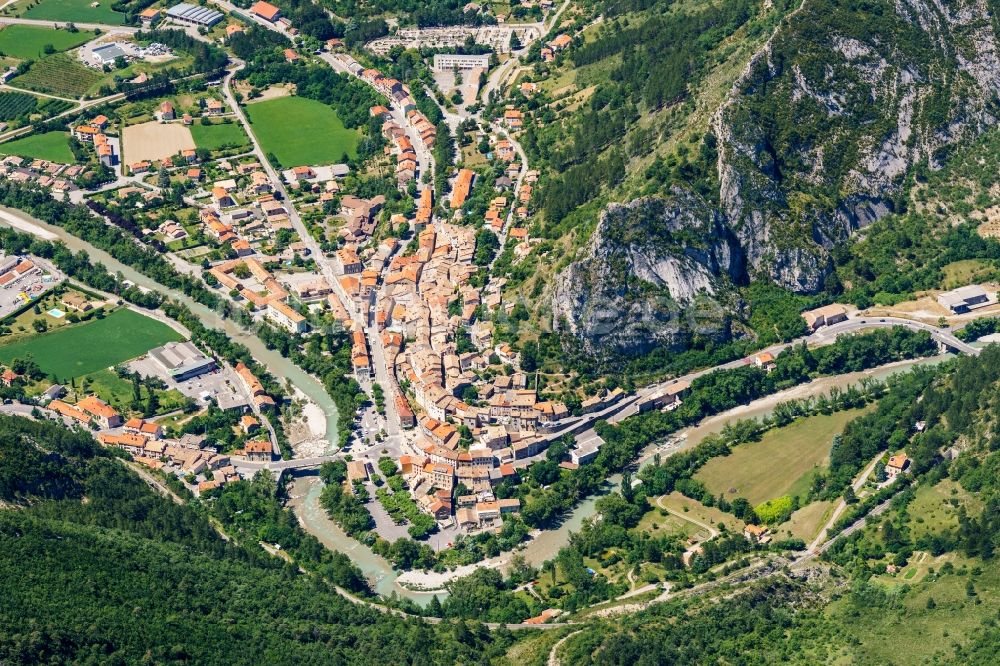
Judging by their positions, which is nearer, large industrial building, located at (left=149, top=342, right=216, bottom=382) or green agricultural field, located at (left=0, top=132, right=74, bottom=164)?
large industrial building, located at (left=149, top=342, right=216, bottom=382)

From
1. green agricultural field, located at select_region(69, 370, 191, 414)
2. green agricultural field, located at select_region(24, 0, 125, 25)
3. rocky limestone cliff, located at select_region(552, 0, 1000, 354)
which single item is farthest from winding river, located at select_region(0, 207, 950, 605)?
green agricultural field, located at select_region(24, 0, 125, 25)

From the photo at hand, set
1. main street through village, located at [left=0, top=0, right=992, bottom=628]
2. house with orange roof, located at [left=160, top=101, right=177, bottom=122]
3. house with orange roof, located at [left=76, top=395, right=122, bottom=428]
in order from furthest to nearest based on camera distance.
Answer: house with orange roof, located at [left=160, top=101, right=177, bottom=122] → house with orange roof, located at [left=76, top=395, right=122, bottom=428] → main street through village, located at [left=0, top=0, right=992, bottom=628]

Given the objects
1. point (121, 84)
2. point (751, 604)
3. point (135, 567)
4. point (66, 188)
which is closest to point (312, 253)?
point (66, 188)

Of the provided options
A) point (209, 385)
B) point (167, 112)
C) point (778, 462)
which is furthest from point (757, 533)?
point (167, 112)

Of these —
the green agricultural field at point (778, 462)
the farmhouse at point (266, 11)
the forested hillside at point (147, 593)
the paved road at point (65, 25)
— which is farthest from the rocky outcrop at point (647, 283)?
the paved road at point (65, 25)

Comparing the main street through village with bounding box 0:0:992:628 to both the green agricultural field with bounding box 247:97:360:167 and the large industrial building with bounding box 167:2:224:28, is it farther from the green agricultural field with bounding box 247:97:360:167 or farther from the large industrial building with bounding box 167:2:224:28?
the large industrial building with bounding box 167:2:224:28

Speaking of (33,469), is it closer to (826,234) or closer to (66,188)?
(66,188)
